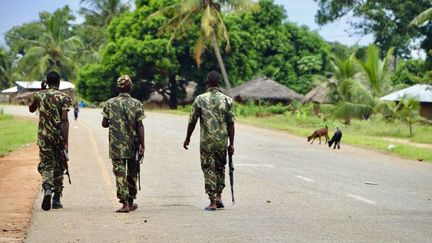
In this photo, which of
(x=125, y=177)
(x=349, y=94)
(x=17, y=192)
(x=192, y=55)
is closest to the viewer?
(x=125, y=177)

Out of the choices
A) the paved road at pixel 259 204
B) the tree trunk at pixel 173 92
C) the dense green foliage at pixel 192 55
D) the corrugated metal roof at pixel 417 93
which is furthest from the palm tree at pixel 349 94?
the tree trunk at pixel 173 92

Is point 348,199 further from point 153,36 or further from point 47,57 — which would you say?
point 47,57

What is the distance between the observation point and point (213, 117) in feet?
35.5

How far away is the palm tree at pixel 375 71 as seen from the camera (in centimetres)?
4159

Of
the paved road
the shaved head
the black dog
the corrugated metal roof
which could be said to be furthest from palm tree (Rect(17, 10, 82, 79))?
the shaved head

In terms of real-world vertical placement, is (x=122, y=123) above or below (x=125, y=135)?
above

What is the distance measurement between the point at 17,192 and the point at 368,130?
26415mm

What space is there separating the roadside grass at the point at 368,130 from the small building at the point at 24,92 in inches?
1366

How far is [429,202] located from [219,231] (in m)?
4.45

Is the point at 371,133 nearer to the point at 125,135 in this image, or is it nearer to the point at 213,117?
the point at 213,117

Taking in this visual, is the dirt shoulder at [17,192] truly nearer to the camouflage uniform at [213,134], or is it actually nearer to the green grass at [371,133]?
the camouflage uniform at [213,134]

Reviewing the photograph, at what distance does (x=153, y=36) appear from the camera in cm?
6250

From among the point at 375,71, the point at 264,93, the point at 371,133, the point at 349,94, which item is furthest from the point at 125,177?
the point at 264,93

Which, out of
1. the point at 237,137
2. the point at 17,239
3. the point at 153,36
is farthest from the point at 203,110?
the point at 153,36
